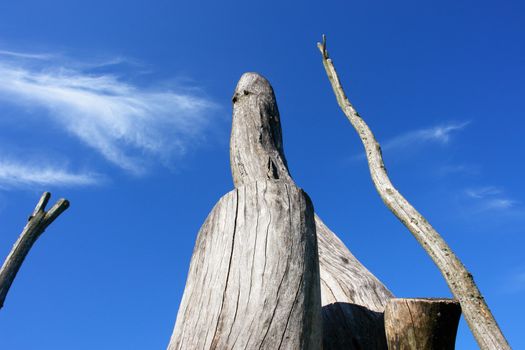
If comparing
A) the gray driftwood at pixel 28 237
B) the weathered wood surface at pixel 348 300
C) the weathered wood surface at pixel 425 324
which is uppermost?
the gray driftwood at pixel 28 237

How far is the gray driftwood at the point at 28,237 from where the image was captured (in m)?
6.18

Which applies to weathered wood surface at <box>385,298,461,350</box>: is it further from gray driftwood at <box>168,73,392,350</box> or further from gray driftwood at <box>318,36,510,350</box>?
gray driftwood at <box>318,36,510,350</box>

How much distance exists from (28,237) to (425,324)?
6511 mm

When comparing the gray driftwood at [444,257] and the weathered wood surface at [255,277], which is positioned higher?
the gray driftwood at [444,257]

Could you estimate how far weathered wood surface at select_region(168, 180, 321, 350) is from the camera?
4.96 feet

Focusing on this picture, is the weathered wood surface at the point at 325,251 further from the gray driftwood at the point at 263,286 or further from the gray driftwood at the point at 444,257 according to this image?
the gray driftwood at the point at 444,257

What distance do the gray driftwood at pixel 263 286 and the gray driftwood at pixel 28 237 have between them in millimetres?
5508

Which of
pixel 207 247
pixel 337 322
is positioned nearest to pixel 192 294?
pixel 207 247

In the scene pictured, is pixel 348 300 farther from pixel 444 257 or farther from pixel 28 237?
pixel 28 237

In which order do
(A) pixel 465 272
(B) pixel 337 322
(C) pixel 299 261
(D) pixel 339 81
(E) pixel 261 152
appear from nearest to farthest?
(C) pixel 299 261 < (B) pixel 337 322 < (E) pixel 261 152 < (A) pixel 465 272 < (D) pixel 339 81

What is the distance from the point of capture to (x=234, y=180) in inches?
107

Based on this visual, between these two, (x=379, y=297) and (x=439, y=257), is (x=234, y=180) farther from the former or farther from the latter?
(x=439, y=257)

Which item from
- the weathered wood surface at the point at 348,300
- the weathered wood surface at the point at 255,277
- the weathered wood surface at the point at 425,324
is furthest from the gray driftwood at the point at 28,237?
the weathered wood surface at the point at 425,324

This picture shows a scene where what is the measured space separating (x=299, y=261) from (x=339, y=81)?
3881mm
